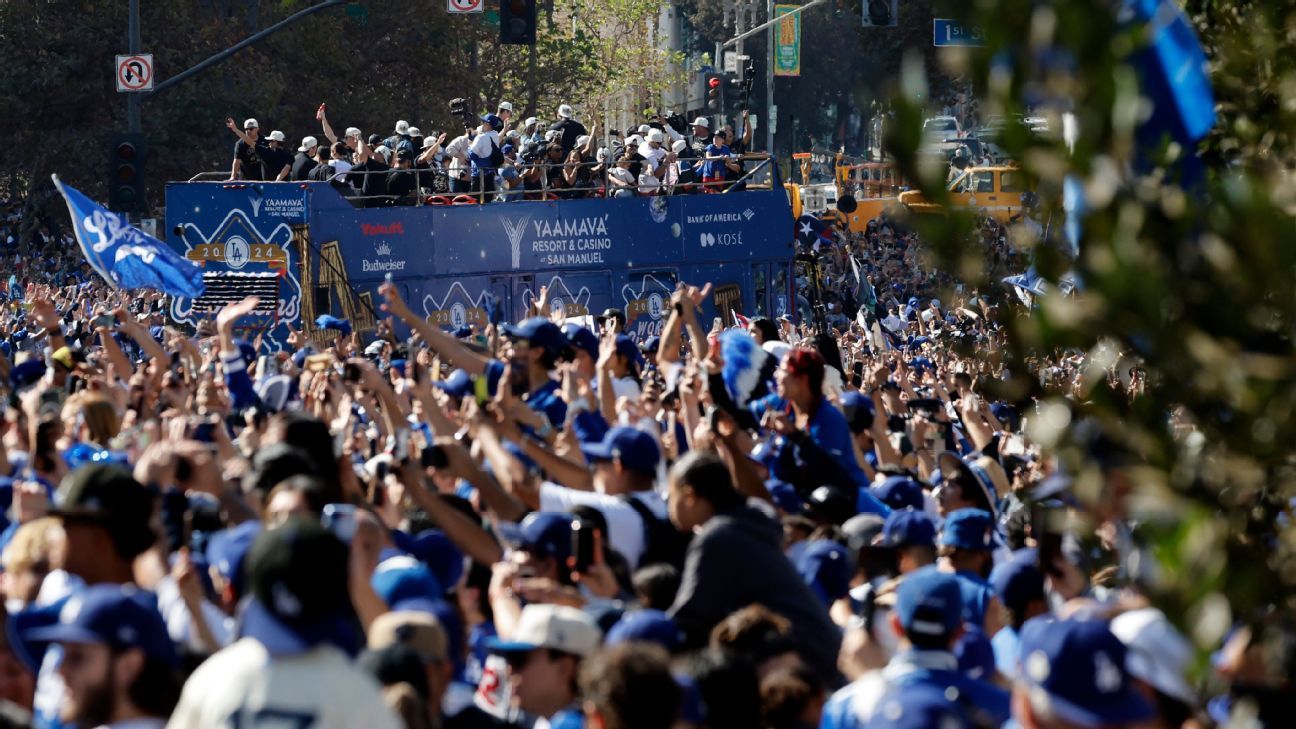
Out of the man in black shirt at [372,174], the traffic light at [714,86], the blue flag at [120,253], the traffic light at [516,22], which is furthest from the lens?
Answer: the traffic light at [714,86]

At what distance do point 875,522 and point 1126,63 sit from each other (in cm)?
418

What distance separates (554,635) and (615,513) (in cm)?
153

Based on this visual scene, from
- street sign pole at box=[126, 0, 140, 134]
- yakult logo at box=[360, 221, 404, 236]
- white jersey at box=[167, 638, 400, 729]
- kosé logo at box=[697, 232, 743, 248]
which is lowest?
white jersey at box=[167, 638, 400, 729]

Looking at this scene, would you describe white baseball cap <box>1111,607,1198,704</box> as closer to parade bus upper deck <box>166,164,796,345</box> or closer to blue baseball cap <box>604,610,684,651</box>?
blue baseball cap <box>604,610,684,651</box>

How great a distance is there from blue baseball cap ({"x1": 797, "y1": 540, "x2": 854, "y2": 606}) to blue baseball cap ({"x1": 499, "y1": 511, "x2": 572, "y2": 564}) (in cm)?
99

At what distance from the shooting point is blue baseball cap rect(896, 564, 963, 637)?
4.68 metres

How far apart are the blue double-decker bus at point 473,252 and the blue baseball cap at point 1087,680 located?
780 inches

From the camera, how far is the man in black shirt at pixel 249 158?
25.4 m

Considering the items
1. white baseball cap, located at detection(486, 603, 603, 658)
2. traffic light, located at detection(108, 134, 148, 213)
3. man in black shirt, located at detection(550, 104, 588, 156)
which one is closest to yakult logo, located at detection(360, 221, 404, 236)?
man in black shirt, located at detection(550, 104, 588, 156)

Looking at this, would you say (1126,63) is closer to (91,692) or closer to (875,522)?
(91,692)

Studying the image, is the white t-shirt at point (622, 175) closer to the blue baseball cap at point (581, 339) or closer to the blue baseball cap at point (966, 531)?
the blue baseball cap at point (581, 339)

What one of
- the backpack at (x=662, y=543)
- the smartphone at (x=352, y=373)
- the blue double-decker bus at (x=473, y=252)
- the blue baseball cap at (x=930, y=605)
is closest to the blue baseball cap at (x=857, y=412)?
the smartphone at (x=352, y=373)

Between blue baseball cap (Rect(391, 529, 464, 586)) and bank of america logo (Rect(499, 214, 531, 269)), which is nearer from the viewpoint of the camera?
blue baseball cap (Rect(391, 529, 464, 586))

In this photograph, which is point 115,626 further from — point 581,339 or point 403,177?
point 403,177
